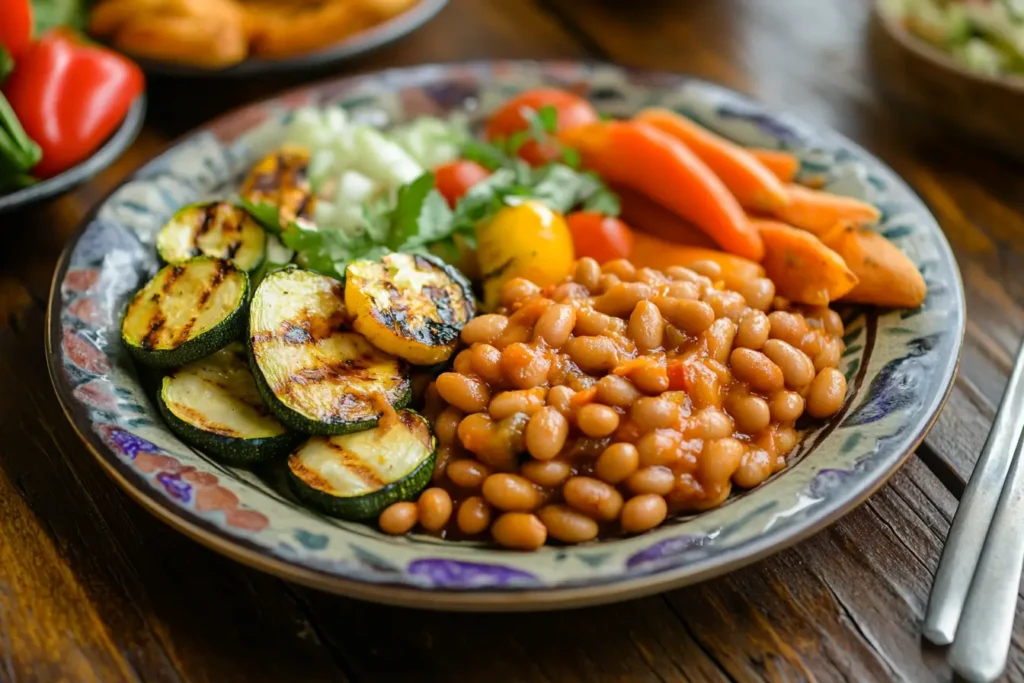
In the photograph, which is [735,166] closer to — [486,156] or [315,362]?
[486,156]

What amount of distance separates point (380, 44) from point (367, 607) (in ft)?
8.07

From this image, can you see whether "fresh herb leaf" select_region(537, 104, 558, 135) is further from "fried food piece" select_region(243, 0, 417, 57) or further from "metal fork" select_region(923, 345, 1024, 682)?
"metal fork" select_region(923, 345, 1024, 682)

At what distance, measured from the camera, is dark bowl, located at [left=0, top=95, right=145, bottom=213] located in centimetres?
296

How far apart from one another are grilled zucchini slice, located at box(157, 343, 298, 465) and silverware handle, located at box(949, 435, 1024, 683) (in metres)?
1.50

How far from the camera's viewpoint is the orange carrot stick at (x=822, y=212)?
2.91 metres

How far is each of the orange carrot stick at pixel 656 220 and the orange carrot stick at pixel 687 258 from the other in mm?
44

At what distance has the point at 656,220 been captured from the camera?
3.12 meters

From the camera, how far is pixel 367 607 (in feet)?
6.97

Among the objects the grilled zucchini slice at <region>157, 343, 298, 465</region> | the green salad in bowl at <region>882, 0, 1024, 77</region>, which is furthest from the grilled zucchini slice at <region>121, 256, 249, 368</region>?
the green salad in bowl at <region>882, 0, 1024, 77</region>

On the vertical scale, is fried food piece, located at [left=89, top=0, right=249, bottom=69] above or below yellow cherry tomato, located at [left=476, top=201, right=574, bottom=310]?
above

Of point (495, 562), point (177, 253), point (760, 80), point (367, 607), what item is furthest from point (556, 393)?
point (760, 80)

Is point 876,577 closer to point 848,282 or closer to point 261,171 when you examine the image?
point 848,282

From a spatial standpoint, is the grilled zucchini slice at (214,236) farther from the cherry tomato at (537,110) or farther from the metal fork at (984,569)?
the metal fork at (984,569)

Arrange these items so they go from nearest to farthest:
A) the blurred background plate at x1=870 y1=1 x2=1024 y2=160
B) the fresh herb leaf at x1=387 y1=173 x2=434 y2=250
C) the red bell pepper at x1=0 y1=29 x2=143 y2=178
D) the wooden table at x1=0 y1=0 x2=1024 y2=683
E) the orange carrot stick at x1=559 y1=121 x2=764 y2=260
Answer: the wooden table at x1=0 y1=0 x2=1024 y2=683 < the fresh herb leaf at x1=387 y1=173 x2=434 y2=250 < the orange carrot stick at x1=559 y1=121 x2=764 y2=260 < the red bell pepper at x1=0 y1=29 x2=143 y2=178 < the blurred background plate at x1=870 y1=1 x2=1024 y2=160
